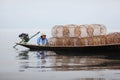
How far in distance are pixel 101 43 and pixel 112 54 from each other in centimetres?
87

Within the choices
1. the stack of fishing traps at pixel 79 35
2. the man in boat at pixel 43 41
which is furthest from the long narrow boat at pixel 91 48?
the man in boat at pixel 43 41

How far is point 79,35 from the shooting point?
92.0 ft

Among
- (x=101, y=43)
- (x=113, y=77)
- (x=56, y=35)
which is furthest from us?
(x=56, y=35)

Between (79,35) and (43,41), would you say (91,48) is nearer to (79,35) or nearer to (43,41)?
(79,35)

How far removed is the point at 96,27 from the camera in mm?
28484

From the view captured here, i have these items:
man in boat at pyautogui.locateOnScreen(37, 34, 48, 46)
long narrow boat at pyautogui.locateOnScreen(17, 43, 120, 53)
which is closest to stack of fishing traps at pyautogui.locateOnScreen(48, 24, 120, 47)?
long narrow boat at pyautogui.locateOnScreen(17, 43, 120, 53)

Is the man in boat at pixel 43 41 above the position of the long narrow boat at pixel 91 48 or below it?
above

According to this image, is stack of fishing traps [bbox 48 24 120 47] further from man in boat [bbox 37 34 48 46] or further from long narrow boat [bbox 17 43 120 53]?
man in boat [bbox 37 34 48 46]

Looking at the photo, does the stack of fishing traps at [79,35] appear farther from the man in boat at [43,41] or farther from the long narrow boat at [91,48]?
the man in boat at [43,41]

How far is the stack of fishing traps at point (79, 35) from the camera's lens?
26906mm

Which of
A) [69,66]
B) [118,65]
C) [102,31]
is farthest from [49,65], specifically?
[102,31]

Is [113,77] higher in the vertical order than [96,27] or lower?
lower

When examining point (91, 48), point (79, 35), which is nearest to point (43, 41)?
point (79, 35)

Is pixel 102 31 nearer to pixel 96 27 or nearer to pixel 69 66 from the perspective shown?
pixel 96 27
